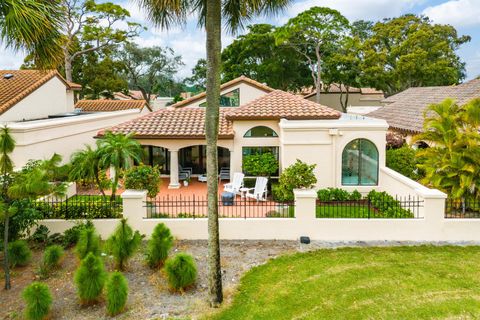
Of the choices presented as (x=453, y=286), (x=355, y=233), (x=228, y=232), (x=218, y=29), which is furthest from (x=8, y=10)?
(x=453, y=286)

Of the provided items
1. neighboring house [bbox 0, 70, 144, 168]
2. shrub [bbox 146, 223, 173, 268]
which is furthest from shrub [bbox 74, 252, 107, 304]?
neighboring house [bbox 0, 70, 144, 168]

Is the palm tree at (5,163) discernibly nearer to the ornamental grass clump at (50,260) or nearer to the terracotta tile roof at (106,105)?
the ornamental grass clump at (50,260)

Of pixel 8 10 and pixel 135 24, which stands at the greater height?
pixel 135 24

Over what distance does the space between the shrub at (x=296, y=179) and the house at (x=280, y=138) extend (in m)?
2.51

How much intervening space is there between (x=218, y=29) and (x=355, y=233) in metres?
7.93

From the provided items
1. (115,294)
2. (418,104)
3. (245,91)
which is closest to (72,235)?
(115,294)

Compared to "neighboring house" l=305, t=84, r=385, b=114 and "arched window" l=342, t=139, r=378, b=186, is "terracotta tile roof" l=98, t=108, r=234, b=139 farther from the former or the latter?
"neighboring house" l=305, t=84, r=385, b=114

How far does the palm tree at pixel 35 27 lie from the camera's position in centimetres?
874

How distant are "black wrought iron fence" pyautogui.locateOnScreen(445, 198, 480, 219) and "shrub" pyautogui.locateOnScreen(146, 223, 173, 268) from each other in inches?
376

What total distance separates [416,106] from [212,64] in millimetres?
22950

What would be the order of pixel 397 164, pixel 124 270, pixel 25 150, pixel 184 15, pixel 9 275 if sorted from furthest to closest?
pixel 397 164
pixel 25 150
pixel 124 270
pixel 9 275
pixel 184 15

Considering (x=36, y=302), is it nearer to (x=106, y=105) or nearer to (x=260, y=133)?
(x=260, y=133)

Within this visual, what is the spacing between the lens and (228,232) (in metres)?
13.1

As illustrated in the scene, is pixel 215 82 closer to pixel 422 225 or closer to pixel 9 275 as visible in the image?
pixel 9 275
